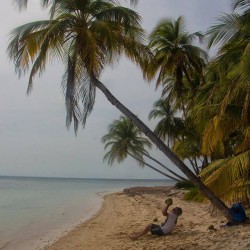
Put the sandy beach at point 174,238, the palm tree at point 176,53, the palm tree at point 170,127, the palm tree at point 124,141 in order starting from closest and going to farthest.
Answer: the sandy beach at point 174,238 → the palm tree at point 176,53 → the palm tree at point 170,127 → the palm tree at point 124,141

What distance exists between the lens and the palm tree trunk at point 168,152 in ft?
32.8

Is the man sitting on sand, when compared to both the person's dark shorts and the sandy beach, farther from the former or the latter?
the sandy beach

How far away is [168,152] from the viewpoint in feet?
34.1

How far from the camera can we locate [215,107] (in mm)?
10273

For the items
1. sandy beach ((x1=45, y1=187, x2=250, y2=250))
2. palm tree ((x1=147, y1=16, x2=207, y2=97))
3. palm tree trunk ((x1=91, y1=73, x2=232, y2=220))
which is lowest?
sandy beach ((x1=45, y1=187, x2=250, y2=250))

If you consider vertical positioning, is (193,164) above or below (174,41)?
below

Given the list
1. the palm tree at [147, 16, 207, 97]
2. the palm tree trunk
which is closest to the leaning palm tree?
the palm tree trunk

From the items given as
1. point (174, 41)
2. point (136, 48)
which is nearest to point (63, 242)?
point (136, 48)

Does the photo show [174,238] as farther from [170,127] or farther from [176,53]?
[170,127]

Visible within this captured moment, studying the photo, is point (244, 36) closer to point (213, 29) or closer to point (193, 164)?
point (213, 29)

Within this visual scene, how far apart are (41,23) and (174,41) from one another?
10393mm

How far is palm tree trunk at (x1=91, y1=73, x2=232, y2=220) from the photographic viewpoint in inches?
394

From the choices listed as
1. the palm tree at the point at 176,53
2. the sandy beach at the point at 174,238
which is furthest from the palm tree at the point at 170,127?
the sandy beach at the point at 174,238

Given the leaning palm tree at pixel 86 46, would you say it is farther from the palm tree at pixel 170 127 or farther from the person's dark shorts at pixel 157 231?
the palm tree at pixel 170 127
